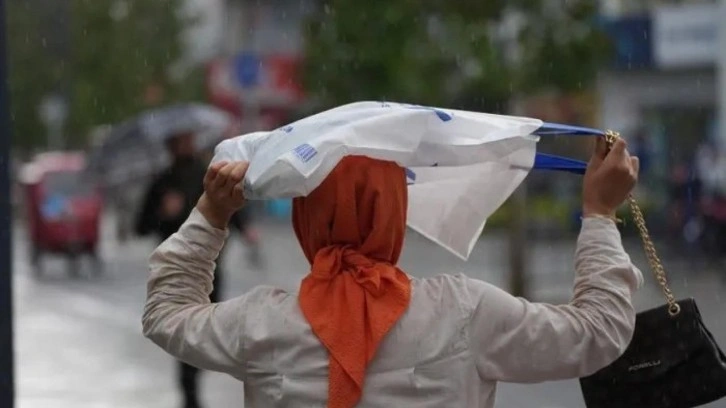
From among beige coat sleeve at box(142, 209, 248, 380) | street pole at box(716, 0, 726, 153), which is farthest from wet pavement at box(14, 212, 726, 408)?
beige coat sleeve at box(142, 209, 248, 380)

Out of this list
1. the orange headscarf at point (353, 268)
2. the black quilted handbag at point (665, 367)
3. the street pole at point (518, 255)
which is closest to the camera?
the orange headscarf at point (353, 268)

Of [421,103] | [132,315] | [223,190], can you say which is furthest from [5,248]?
[421,103]

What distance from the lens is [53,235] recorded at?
914 inches

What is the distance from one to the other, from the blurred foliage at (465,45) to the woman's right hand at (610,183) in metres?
13.1

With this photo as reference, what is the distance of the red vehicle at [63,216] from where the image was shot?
75.9ft

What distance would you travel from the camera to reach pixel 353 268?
293cm

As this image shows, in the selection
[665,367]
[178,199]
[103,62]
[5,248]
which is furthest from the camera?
[103,62]

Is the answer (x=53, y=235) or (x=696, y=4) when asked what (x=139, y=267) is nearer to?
(x=53, y=235)

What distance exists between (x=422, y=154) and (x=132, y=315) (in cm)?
1455

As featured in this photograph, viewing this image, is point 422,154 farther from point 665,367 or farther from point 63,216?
point 63,216

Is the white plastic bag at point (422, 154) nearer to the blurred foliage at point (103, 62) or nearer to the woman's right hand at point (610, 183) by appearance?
the woman's right hand at point (610, 183)

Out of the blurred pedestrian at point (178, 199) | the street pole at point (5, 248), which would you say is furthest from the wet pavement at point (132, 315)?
the street pole at point (5, 248)

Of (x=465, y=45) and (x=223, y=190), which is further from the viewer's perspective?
(x=465, y=45)

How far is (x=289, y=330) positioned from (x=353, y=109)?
0.46 m
